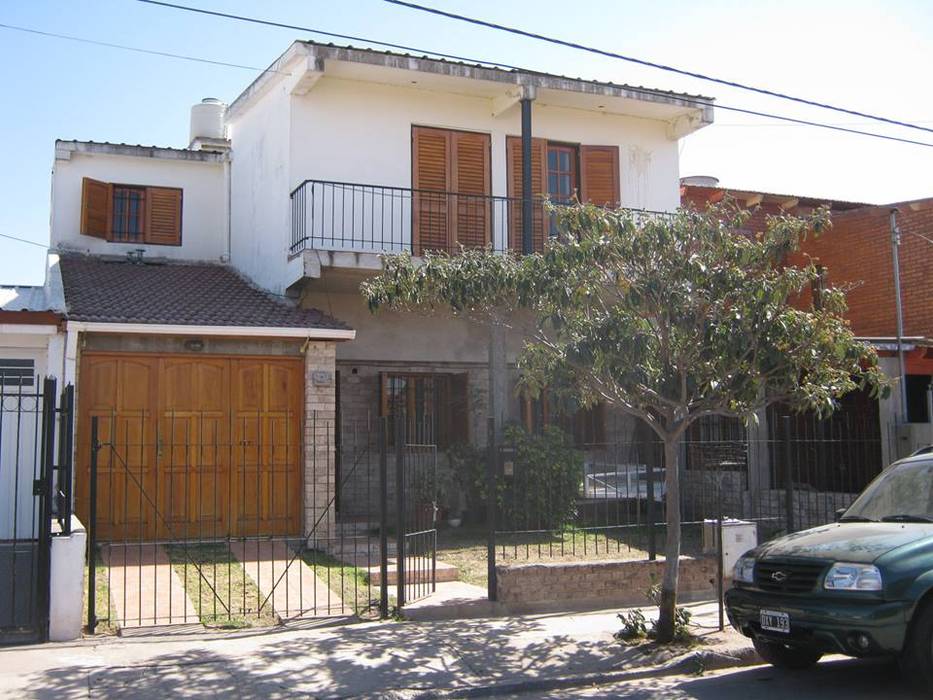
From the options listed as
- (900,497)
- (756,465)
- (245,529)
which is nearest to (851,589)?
(900,497)

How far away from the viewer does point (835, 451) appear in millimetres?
13172

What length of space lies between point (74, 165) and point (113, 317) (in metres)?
6.26

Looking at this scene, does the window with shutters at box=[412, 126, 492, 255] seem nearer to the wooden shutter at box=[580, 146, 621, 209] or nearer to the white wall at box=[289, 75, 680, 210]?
the white wall at box=[289, 75, 680, 210]

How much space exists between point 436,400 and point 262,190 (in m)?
4.48

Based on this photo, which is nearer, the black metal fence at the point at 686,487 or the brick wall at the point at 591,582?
the brick wall at the point at 591,582

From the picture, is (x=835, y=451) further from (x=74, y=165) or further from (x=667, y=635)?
(x=74, y=165)

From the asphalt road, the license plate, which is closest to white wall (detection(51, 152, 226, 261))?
the asphalt road

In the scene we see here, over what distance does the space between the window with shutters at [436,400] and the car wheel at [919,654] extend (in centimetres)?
935

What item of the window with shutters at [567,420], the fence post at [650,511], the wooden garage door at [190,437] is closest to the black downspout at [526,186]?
the window with shutters at [567,420]

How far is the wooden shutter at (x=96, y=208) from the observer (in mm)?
16406

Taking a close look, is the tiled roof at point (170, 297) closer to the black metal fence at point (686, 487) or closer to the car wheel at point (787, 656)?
the black metal fence at point (686, 487)

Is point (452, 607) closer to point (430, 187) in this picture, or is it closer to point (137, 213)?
point (430, 187)

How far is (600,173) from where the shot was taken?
1600 cm

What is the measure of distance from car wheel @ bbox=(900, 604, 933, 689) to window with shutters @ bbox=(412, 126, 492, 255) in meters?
9.59
